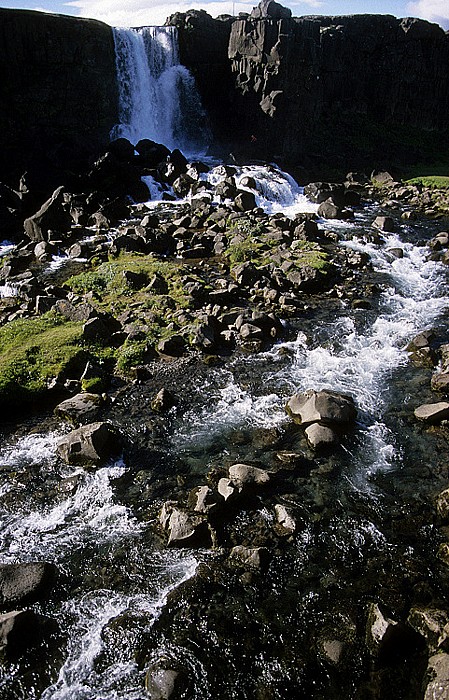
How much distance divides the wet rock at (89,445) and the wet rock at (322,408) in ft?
19.1

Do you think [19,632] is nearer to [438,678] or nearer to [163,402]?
[438,678]

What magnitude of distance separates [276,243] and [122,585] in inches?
963

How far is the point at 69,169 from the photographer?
45156 mm

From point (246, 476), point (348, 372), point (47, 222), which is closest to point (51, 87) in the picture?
point (47, 222)

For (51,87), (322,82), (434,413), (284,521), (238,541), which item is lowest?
(238,541)

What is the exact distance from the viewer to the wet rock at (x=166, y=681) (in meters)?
8.85

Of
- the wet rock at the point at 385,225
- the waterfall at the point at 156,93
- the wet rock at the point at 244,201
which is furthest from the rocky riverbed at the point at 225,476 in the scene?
the waterfall at the point at 156,93

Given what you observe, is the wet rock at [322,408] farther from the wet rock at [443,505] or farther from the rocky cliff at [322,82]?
the rocky cliff at [322,82]

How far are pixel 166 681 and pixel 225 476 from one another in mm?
5625

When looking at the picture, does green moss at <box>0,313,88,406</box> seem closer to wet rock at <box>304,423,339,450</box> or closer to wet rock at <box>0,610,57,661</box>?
wet rock at <box>0,610,57,661</box>

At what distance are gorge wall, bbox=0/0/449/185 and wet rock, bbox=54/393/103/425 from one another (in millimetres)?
34928

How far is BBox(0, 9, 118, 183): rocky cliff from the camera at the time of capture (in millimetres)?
45875

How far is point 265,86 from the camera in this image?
177 feet

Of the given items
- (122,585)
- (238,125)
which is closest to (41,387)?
(122,585)
